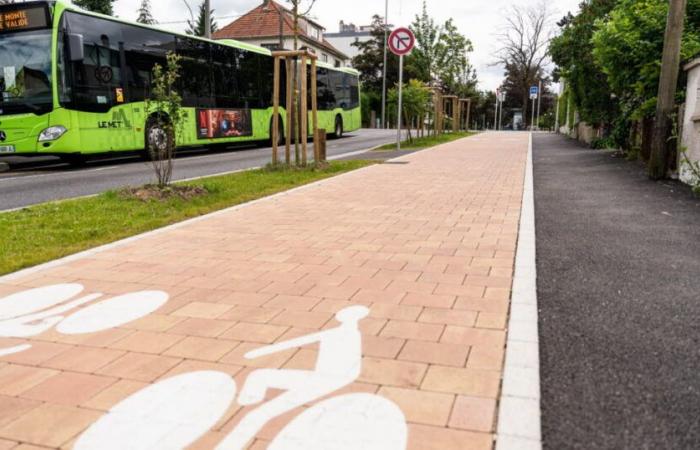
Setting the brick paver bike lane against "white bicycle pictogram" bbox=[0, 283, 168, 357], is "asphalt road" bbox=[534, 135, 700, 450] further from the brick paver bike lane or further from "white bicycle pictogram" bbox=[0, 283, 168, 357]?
"white bicycle pictogram" bbox=[0, 283, 168, 357]

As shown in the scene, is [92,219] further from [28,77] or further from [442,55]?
[442,55]

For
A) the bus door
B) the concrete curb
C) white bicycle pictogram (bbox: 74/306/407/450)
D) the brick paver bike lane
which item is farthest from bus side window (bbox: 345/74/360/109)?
white bicycle pictogram (bbox: 74/306/407/450)

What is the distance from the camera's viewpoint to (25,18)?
1383 cm

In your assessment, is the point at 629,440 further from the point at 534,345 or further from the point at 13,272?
the point at 13,272

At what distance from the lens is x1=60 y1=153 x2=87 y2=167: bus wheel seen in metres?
14.9

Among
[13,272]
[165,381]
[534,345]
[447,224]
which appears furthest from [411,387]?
[447,224]

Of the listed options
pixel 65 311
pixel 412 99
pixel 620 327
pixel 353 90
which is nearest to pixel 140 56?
pixel 412 99

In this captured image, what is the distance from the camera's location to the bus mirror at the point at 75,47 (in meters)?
14.0

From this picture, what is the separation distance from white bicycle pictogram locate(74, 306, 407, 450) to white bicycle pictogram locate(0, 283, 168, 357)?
3.52 feet

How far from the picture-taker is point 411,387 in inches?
111

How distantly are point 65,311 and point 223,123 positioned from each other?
16987 millimetres

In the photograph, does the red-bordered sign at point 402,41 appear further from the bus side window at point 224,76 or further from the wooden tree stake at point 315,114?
the bus side window at point 224,76

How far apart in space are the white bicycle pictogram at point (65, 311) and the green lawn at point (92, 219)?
896 millimetres

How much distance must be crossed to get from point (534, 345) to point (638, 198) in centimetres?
645
